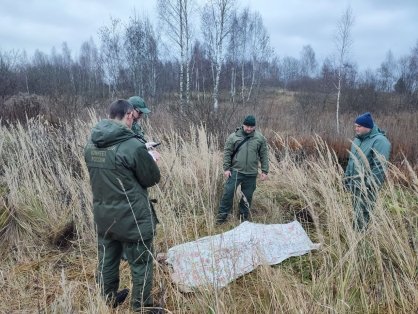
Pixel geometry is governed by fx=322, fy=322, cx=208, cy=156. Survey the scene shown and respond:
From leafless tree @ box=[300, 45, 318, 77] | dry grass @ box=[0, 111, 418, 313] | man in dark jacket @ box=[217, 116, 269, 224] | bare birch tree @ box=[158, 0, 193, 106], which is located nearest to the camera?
dry grass @ box=[0, 111, 418, 313]

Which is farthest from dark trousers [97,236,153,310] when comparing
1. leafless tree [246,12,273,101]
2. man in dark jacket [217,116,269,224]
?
leafless tree [246,12,273,101]

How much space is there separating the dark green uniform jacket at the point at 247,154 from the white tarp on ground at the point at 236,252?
3.65 feet

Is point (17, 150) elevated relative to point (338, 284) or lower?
elevated

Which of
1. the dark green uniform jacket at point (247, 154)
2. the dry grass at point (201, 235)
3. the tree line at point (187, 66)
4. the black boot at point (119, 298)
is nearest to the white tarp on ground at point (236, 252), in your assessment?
the dry grass at point (201, 235)

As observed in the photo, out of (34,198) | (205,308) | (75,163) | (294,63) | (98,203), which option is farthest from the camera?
(294,63)

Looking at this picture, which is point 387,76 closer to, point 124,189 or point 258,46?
point 258,46

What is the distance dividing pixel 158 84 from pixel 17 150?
2349cm

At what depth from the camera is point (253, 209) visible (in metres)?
4.70

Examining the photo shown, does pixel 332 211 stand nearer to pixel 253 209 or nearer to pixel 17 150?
pixel 253 209

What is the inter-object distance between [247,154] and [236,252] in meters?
2.13

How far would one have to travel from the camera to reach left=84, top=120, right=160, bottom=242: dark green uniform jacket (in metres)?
2.15

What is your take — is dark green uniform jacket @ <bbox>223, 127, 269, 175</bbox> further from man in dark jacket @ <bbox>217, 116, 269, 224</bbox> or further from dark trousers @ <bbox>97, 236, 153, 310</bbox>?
dark trousers @ <bbox>97, 236, 153, 310</bbox>

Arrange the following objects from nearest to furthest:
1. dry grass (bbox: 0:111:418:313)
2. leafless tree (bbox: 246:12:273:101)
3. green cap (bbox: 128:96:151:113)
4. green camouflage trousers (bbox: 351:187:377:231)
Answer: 1. dry grass (bbox: 0:111:418:313)
2. green camouflage trousers (bbox: 351:187:377:231)
3. green cap (bbox: 128:96:151:113)
4. leafless tree (bbox: 246:12:273:101)

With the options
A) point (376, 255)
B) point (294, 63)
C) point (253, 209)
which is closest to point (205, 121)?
point (253, 209)
